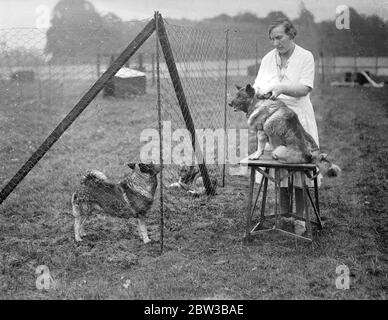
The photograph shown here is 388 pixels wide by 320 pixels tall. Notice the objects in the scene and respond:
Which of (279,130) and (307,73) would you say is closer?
(279,130)

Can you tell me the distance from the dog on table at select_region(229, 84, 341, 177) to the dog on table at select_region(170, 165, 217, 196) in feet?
7.26

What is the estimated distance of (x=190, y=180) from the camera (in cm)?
756

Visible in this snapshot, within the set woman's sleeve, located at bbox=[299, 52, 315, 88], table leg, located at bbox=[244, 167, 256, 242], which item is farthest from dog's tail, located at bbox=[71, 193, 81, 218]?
woman's sleeve, located at bbox=[299, 52, 315, 88]

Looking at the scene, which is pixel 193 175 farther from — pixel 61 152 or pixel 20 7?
pixel 20 7

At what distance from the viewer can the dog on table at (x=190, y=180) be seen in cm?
737

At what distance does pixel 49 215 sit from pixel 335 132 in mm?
8338

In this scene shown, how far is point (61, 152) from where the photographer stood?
9773mm

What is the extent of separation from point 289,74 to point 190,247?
7.96ft

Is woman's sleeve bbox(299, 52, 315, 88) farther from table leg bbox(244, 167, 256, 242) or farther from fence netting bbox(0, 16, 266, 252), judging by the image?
table leg bbox(244, 167, 256, 242)

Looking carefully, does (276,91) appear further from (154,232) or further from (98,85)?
(154,232)

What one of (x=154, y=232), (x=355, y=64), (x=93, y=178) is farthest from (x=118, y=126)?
(x=355, y=64)

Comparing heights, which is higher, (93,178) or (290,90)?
(290,90)
